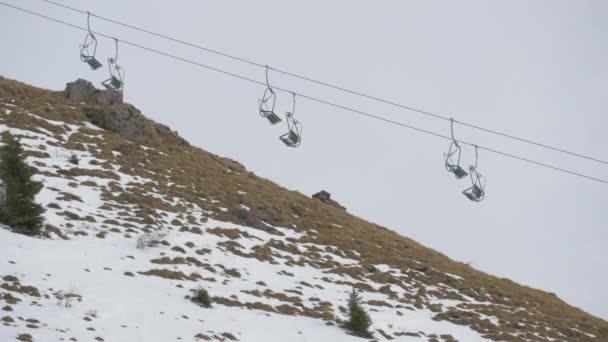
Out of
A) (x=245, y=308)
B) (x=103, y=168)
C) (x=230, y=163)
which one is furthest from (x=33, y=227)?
(x=230, y=163)

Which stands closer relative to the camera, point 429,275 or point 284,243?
point 284,243

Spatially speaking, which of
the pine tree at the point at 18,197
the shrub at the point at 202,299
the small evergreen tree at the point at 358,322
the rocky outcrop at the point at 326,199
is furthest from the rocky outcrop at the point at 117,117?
the small evergreen tree at the point at 358,322

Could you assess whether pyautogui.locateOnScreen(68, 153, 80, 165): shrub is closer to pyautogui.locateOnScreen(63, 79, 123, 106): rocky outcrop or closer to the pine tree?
the pine tree

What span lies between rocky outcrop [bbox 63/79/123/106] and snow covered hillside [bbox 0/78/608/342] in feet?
3.07

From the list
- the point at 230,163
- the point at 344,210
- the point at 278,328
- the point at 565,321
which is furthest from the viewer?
the point at 344,210

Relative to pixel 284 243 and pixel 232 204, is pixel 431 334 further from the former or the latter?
pixel 232 204

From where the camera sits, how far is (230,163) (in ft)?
185

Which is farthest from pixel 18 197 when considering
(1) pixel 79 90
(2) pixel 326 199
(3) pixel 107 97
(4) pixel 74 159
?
(2) pixel 326 199

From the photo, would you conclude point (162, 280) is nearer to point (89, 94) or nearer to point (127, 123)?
point (127, 123)

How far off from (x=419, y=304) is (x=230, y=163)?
86.9ft

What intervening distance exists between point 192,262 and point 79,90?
2921 cm

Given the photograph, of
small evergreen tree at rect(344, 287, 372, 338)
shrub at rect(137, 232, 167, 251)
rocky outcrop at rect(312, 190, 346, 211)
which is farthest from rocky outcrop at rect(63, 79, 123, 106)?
small evergreen tree at rect(344, 287, 372, 338)

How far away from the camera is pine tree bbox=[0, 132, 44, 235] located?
25.5m

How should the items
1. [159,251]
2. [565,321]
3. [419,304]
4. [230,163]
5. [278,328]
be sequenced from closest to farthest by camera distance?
[278,328] < [159,251] < [419,304] < [565,321] < [230,163]
